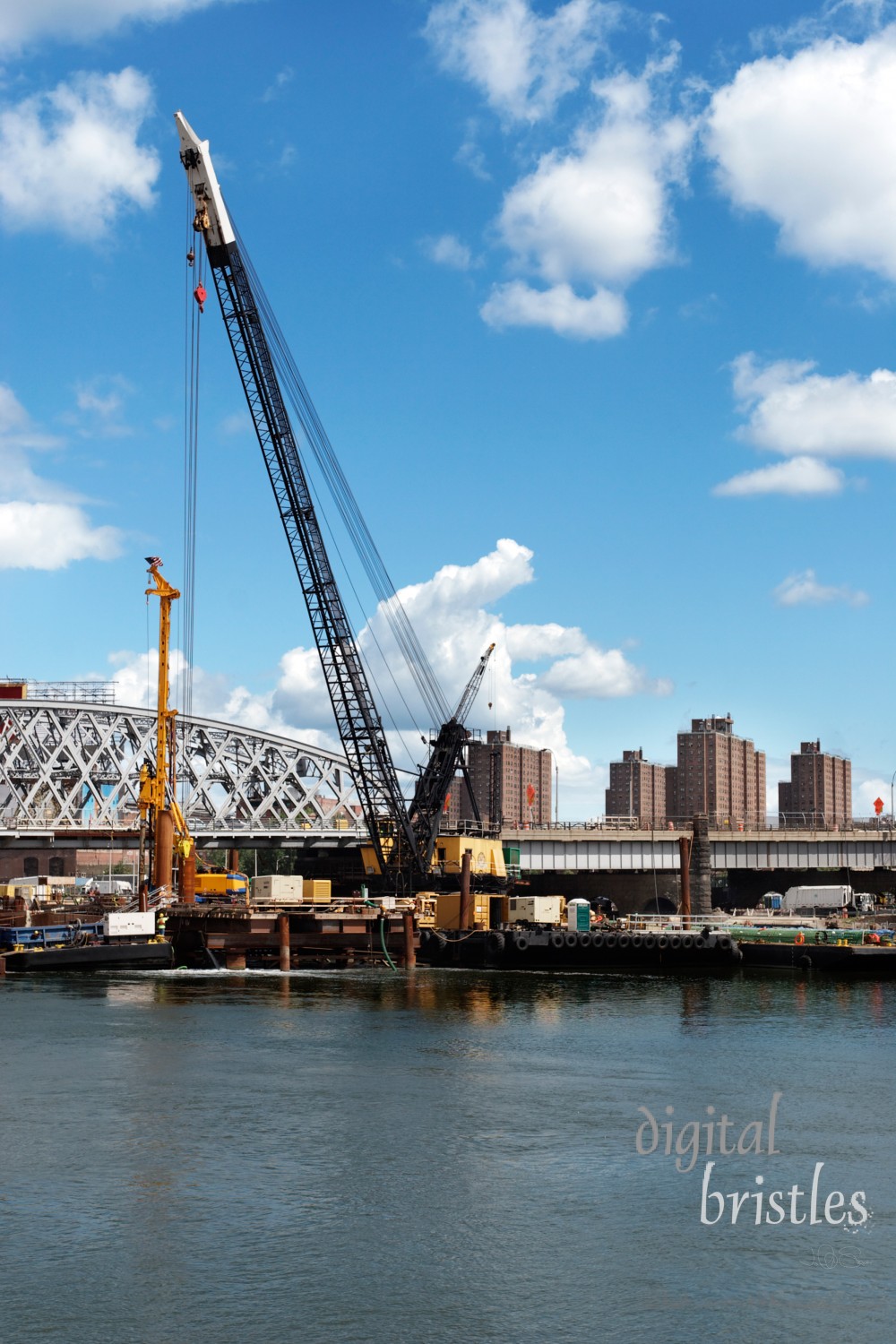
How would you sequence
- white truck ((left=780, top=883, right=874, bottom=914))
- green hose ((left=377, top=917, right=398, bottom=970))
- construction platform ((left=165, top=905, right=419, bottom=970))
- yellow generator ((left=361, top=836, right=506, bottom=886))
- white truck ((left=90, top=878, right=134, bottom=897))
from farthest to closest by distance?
white truck ((left=780, top=883, right=874, bottom=914)) < white truck ((left=90, top=878, right=134, bottom=897)) < yellow generator ((left=361, top=836, right=506, bottom=886)) < green hose ((left=377, top=917, right=398, bottom=970)) < construction platform ((left=165, top=905, right=419, bottom=970))

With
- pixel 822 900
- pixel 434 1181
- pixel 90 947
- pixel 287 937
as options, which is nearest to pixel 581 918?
pixel 287 937

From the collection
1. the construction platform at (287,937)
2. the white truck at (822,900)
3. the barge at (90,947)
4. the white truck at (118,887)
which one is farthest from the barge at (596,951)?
the white truck at (822,900)

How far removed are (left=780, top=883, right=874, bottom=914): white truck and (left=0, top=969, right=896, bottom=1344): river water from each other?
3169 inches

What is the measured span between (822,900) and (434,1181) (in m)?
117

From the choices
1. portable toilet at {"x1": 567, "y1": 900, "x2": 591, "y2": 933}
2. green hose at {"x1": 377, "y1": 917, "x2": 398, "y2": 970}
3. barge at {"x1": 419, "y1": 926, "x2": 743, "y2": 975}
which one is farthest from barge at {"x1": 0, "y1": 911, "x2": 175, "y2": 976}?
portable toilet at {"x1": 567, "y1": 900, "x2": 591, "y2": 933}

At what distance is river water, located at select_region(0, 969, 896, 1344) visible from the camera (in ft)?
89.0

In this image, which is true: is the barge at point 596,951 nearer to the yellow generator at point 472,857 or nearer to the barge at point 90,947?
the yellow generator at point 472,857

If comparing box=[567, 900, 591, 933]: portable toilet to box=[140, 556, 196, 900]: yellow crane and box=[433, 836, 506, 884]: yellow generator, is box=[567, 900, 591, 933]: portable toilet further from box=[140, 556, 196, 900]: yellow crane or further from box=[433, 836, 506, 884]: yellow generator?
box=[140, 556, 196, 900]: yellow crane

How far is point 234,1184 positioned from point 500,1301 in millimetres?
10157

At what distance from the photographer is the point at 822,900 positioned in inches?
5733

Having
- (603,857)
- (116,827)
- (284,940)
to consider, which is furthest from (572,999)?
(116,827)

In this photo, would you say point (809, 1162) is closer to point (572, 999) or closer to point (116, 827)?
point (572, 999)

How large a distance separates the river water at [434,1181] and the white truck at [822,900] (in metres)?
80.5

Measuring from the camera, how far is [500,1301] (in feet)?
90.7
